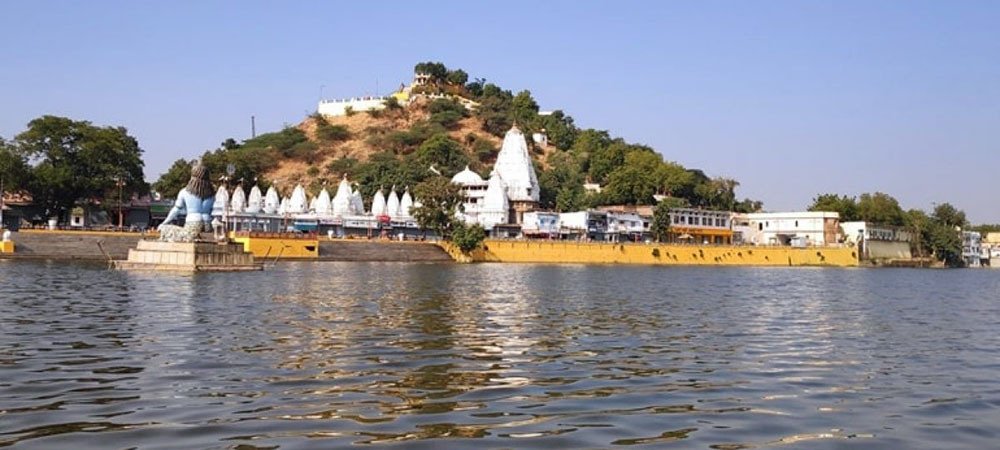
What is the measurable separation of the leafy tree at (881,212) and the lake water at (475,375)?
277 feet

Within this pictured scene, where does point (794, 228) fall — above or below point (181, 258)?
above

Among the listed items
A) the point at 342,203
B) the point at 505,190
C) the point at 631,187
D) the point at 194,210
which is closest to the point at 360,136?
the point at 505,190

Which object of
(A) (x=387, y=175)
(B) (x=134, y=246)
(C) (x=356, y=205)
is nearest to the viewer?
(B) (x=134, y=246)

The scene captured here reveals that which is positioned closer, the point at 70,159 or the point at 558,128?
the point at 70,159

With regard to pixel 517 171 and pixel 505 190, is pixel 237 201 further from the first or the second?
pixel 517 171

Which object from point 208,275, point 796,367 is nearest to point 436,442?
point 796,367

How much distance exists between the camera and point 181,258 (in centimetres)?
4178

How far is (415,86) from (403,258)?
82290mm

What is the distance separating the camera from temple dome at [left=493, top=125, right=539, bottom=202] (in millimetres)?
93750

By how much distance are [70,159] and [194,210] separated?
75.8 feet

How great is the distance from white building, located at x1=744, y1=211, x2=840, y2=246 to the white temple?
994 inches

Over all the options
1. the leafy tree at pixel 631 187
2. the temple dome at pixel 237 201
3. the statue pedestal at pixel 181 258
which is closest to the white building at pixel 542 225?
the leafy tree at pixel 631 187

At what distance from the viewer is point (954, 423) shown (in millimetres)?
10219

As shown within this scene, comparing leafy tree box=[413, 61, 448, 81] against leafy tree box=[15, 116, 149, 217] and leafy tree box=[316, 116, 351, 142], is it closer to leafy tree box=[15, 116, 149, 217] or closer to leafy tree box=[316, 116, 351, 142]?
leafy tree box=[316, 116, 351, 142]
